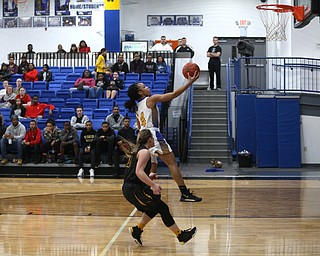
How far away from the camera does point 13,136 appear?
1532 cm

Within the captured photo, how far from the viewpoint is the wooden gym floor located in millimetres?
6684

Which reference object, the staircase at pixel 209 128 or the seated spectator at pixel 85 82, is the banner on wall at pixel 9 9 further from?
the staircase at pixel 209 128

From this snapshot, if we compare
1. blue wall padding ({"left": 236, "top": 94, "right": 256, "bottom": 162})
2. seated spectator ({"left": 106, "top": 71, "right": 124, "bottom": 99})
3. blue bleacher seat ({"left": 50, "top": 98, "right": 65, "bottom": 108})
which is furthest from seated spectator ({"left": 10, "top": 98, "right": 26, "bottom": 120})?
blue wall padding ({"left": 236, "top": 94, "right": 256, "bottom": 162})

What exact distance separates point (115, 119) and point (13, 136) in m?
2.53

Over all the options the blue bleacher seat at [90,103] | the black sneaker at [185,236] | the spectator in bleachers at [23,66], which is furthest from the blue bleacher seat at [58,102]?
the black sneaker at [185,236]

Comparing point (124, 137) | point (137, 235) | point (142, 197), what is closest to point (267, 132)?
point (124, 137)

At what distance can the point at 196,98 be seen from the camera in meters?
19.3

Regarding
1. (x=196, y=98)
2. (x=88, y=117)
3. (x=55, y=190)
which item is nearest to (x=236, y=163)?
(x=196, y=98)

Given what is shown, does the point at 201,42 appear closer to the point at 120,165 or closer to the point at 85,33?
the point at 85,33

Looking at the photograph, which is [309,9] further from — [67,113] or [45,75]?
[45,75]

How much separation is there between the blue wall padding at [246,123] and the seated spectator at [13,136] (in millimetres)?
5745

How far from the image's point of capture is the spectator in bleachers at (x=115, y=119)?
50.5ft

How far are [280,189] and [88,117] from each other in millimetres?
6378

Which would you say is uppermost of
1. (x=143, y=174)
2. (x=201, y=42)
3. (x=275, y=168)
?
(x=201, y=42)
